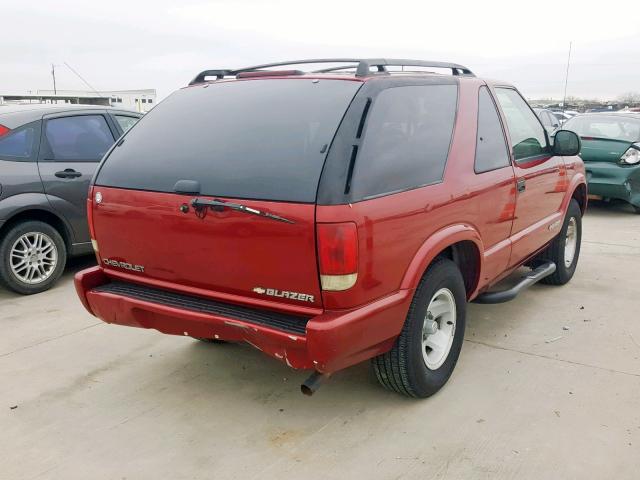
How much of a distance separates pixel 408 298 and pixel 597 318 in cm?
237

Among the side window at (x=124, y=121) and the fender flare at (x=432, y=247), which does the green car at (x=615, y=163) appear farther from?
the side window at (x=124, y=121)

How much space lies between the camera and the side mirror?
14.8 feet

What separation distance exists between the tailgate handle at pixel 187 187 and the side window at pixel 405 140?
78 centimetres

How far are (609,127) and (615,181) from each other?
1215 mm

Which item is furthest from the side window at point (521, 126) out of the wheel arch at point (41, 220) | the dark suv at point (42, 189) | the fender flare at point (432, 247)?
the wheel arch at point (41, 220)

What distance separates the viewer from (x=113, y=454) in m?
2.84

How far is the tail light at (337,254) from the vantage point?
8.23ft

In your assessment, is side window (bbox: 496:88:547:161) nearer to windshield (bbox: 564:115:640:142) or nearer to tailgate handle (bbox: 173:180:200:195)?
tailgate handle (bbox: 173:180:200:195)

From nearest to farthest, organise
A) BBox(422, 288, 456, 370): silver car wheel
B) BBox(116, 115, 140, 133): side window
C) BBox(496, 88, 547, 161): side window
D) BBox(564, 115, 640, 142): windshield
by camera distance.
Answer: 1. BBox(422, 288, 456, 370): silver car wheel
2. BBox(496, 88, 547, 161): side window
3. BBox(116, 115, 140, 133): side window
4. BBox(564, 115, 640, 142): windshield

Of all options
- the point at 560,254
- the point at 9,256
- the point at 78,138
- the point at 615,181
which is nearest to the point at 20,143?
the point at 78,138

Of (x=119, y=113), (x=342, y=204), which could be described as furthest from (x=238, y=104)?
(x=119, y=113)

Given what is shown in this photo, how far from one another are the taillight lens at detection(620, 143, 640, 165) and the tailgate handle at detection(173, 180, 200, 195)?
7625 mm

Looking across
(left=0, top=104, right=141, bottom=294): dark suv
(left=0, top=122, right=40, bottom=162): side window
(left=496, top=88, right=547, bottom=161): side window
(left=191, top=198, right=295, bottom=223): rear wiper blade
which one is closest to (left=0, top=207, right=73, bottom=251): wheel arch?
(left=0, top=104, right=141, bottom=294): dark suv

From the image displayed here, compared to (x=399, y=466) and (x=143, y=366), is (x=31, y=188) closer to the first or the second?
(x=143, y=366)
